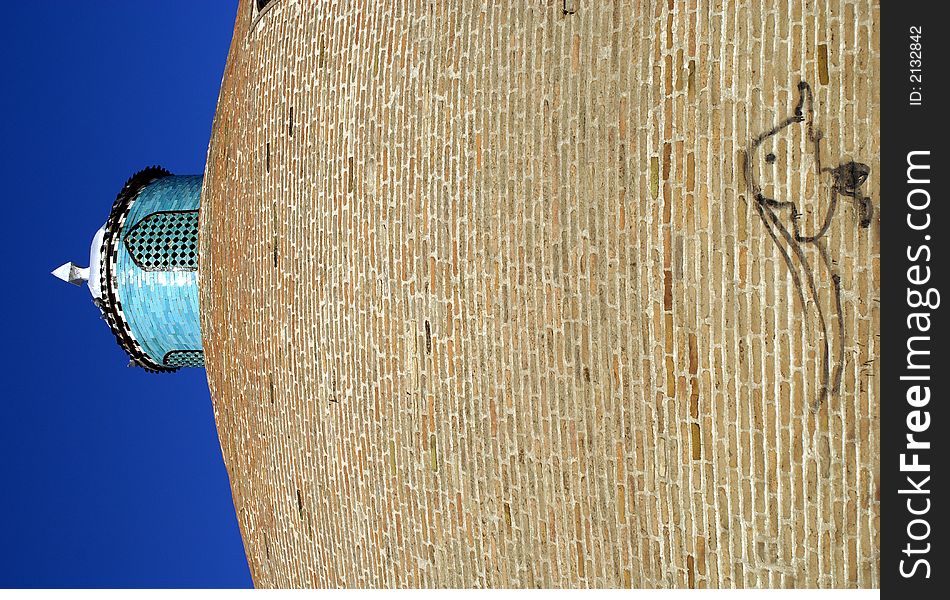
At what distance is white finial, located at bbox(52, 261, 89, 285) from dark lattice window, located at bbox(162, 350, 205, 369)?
820 millimetres

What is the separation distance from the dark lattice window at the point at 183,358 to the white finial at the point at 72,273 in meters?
0.82

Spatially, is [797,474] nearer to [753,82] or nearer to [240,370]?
[753,82]

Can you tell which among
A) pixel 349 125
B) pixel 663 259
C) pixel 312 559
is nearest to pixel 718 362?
pixel 663 259

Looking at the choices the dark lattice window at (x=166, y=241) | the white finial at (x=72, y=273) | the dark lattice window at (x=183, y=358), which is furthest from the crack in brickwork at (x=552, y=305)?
the white finial at (x=72, y=273)

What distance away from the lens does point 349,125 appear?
4.91m

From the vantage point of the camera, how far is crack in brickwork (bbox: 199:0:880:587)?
3588mm

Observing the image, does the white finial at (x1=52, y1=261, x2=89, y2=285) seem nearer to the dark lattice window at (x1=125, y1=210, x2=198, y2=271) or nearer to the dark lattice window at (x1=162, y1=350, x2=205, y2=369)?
the dark lattice window at (x1=125, y1=210, x2=198, y2=271)

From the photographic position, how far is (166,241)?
6.34 meters

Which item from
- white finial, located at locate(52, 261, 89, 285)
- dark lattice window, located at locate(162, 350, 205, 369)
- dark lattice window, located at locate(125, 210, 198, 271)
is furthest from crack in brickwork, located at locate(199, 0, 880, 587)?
white finial, located at locate(52, 261, 89, 285)

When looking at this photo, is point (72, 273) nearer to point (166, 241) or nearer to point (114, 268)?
point (114, 268)

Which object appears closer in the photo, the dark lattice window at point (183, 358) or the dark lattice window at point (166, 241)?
the dark lattice window at point (166, 241)

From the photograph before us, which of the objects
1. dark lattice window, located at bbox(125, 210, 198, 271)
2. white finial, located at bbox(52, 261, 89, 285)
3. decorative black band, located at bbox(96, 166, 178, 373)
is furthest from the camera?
white finial, located at bbox(52, 261, 89, 285)

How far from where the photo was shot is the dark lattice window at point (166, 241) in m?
6.28

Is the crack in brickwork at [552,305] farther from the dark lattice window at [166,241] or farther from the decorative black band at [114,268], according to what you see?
the decorative black band at [114,268]
